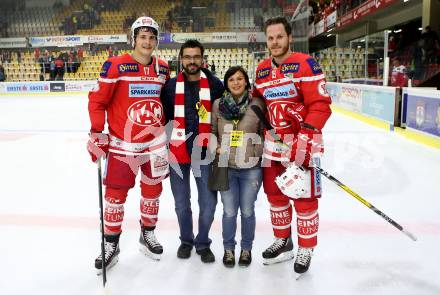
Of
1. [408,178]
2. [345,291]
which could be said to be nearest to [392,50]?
[408,178]

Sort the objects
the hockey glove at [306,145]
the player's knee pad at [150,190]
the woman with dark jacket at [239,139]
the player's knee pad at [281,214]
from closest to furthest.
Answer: the hockey glove at [306,145]
the woman with dark jacket at [239,139]
the player's knee pad at [281,214]
the player's knee pad at [150,190]

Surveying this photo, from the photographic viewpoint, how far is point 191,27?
18891 mm

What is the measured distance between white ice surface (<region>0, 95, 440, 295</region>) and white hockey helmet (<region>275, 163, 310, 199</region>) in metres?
0.50

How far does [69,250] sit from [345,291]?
1701mm

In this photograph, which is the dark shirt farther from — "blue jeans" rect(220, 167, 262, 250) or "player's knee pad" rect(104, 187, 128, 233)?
"player's knee pad" rect(104, 187, 128, 233)

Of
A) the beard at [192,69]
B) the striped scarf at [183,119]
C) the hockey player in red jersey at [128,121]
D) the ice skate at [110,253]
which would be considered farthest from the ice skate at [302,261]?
the beard at [192,69]

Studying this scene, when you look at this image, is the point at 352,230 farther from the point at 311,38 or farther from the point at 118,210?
the point at 311,38

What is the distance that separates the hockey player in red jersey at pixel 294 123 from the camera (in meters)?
2.07

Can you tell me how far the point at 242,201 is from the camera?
2.32 meters

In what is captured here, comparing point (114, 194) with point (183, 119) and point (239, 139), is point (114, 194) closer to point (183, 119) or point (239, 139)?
point (183, 119)

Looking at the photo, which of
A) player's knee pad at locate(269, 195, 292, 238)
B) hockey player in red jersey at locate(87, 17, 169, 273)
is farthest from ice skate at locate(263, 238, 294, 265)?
hockey player in red jersey at locate(87, 17, 169, 273)

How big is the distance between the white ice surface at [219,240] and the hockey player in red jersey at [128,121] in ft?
1.08

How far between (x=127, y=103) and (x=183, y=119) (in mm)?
325

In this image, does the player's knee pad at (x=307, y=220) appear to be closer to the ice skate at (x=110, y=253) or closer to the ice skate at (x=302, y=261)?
the ice skate at (x=302, y=261)
